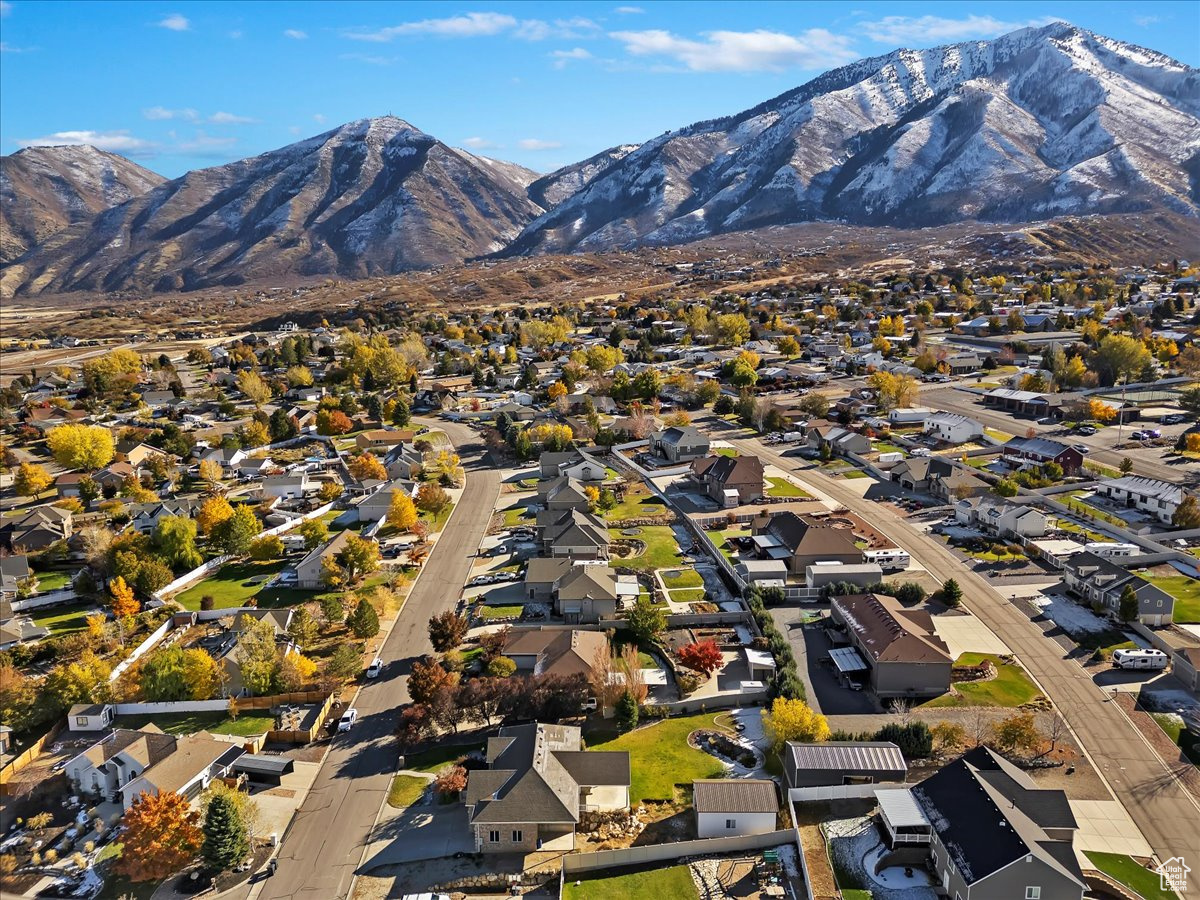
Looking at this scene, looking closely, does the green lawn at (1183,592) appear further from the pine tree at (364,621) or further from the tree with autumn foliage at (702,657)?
the pine tree at (364,621)

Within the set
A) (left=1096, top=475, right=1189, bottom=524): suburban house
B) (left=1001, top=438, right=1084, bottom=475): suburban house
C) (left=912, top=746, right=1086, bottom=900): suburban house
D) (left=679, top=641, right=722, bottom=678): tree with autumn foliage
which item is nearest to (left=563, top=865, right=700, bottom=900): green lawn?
(left=912, top=746, right=1086, bottom=900): suburban house

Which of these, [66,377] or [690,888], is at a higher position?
[66,377]

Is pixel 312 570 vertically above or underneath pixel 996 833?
above

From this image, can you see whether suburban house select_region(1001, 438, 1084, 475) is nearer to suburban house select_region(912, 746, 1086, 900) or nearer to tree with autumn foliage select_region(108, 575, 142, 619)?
suburban house select_region(912, 746, 1086, 900)

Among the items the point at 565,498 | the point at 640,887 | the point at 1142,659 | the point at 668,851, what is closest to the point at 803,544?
the point at 1142,659

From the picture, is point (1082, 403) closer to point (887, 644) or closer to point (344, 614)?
point (887, 644)

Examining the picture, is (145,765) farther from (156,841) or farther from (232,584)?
(232,584)

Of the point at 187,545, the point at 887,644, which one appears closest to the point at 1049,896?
the point at 887,644
